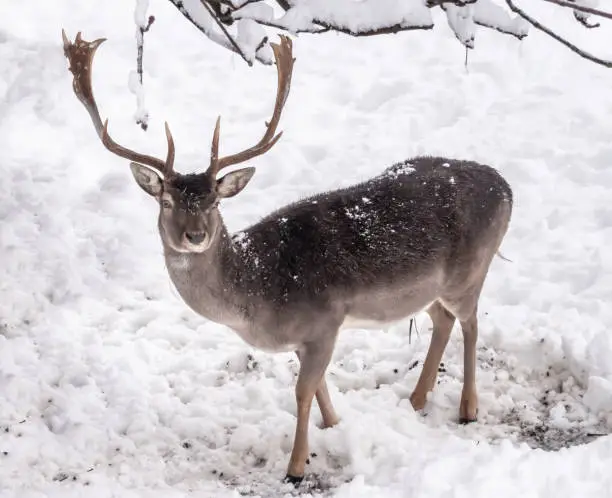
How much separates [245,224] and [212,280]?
133 inches

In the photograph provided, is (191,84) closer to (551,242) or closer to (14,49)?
(14,49)

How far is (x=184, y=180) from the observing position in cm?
454

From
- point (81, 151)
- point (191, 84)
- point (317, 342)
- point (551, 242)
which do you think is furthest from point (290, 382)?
point (191, 84)

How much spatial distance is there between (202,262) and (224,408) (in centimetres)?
155

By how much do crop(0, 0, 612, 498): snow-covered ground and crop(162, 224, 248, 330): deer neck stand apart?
1074 mm

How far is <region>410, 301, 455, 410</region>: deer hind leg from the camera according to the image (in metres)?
5.93

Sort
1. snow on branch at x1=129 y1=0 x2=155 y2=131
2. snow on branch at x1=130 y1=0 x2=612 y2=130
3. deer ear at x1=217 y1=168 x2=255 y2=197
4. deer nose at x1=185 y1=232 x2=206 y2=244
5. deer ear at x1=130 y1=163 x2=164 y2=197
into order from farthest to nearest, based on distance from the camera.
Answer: deer ear at x1=217 y1=168 x2=255 y2=197
deer ear at x1=130 y1=163 x2=164 y2=197
deer nose at x1=185 y1=232 x2=206 y2=244
snow on branch at x1=129 y1=0 x2=155 y2=131
snow on branch at x1=130 y1=0 x2=612 y2=130

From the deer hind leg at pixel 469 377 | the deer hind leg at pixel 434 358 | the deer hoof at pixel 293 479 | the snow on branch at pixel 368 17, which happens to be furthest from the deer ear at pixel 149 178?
the deer hind leg at pixel 469 377

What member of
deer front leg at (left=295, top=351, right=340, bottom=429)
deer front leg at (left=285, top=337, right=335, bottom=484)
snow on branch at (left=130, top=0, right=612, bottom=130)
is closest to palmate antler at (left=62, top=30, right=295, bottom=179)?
snow on branch at (left=130, top=0, right=612, bottom=130)

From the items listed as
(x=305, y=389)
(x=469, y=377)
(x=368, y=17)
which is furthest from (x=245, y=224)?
(x=368, y=17)

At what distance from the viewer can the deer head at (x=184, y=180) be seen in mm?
4457

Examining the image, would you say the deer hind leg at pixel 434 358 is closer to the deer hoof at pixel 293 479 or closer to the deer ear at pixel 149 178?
the deer hoof at pixel 293 479

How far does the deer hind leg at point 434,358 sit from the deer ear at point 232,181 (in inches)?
77.0

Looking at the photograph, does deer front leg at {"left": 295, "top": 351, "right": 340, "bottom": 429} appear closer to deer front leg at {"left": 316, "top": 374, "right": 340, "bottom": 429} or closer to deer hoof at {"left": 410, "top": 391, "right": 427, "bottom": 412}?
deer front leg at {"left": 316, "top": 374, "right": 340, "bottom": 429}
